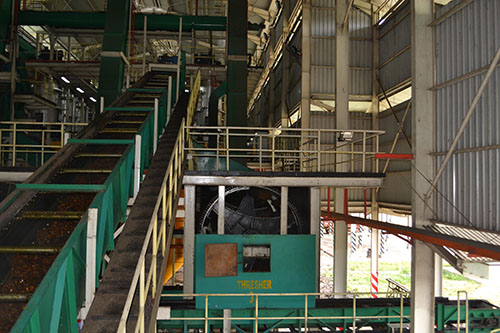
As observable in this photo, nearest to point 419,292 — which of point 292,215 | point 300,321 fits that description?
point 300,321

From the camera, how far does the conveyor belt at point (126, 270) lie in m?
3.40

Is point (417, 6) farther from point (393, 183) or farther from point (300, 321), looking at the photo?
point (393, 183)

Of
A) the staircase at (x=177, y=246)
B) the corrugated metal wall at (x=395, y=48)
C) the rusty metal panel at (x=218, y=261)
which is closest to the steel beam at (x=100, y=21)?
the staircase at (x=177, y=246)

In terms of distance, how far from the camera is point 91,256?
4074 mm

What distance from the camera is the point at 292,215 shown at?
11.5 m

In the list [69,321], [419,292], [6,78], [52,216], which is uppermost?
[6,78]

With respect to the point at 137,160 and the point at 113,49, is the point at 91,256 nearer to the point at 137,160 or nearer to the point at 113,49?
the point at 137,160

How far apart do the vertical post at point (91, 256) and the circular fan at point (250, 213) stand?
7.00 meters

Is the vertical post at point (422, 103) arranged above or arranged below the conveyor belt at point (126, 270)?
above

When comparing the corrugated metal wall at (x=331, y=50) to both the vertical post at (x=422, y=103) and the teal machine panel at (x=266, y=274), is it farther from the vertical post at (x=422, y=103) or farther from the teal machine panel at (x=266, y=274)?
the teal machine panel at (x=266, y=274)

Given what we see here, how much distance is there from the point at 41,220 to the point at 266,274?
700cm

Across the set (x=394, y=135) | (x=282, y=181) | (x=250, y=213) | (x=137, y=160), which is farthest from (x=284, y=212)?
(x=394, y=135)

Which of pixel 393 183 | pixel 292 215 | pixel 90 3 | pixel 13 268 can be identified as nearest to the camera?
pixel 13 268

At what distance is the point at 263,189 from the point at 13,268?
8.33 m
